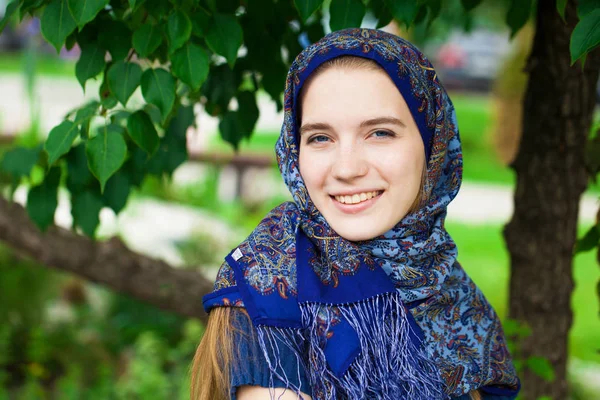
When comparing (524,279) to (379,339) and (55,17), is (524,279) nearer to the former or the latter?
(379,339)

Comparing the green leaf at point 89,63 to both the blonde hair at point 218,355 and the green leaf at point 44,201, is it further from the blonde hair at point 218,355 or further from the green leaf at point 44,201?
the blonde hair at point 218,355

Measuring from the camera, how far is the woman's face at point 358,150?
5.10 feet

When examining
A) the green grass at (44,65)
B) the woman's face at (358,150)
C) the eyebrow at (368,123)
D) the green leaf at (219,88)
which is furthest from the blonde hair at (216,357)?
the green grass at (44,65)

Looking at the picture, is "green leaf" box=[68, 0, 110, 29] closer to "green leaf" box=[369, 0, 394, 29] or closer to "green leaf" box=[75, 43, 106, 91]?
"green leaf" box=[75, 43, 106, 91]

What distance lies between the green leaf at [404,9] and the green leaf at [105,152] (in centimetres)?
69

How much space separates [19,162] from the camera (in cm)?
214

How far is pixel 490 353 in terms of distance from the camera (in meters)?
1.81

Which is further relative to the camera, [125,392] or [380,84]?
[125,392]

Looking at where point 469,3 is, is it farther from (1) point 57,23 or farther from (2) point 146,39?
(1) point 57,23

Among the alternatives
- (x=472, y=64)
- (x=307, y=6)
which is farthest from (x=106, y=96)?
(x=472, y=64)

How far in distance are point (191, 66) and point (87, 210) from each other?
63 centimetres

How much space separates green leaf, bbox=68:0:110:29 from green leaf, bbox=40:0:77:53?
0.07 metres

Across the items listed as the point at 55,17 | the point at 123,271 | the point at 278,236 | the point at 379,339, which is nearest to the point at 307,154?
the point at 278,236

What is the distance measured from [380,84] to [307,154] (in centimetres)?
21
